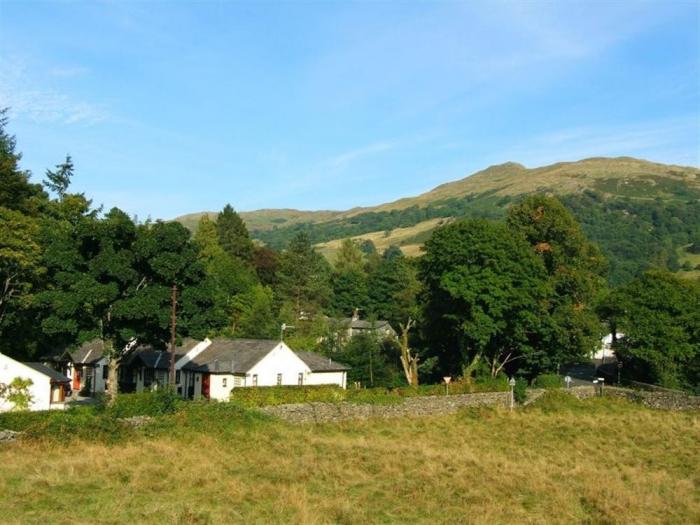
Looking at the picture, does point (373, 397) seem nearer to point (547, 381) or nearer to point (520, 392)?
point (520, 392)

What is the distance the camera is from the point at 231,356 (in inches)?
1980

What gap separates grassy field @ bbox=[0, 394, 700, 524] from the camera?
18.6 meters

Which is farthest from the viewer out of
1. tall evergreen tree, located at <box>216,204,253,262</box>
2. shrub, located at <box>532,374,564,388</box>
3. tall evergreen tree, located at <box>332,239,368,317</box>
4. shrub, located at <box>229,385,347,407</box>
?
tall evergreen tree, located at <box>332,239,368,317</box>

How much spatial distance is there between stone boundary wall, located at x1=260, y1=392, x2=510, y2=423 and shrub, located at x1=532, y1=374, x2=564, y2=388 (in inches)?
237

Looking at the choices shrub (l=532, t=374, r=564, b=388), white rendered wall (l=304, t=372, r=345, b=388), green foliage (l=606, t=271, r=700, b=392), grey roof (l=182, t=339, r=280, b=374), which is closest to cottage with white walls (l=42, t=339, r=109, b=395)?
grey roof (l=182, t=339, r=280, b=374)

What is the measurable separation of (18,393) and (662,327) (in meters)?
47.3

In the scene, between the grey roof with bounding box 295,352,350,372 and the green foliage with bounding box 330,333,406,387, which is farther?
the green foliage with bounding box 330,333,406,387

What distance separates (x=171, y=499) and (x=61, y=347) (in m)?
42.2

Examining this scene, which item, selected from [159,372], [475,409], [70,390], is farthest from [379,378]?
[70,390]

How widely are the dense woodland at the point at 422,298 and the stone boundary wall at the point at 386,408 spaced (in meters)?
3.55

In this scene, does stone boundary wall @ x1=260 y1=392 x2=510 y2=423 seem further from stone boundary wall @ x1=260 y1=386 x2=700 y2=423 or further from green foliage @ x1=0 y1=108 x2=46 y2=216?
green foliage @ x1=0 y1=108 x2=46 y2=216

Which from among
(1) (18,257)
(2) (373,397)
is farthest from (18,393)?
(2) (373,397)

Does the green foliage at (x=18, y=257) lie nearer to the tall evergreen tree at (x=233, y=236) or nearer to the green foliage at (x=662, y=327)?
the green foliage at (x=662, y=327)

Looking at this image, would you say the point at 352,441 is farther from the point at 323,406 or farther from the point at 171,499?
the point at 171,499
